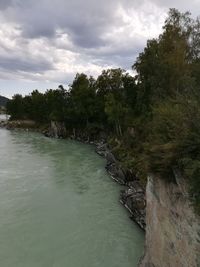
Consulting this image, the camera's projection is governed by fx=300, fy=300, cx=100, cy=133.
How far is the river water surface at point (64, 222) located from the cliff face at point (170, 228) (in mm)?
2707

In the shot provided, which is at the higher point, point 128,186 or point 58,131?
point 58,131

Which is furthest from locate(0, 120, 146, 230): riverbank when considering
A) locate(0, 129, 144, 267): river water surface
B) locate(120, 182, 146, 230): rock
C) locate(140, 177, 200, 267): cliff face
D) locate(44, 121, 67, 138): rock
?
locate(44, 121, 67, 138): rock

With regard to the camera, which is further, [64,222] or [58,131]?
[58,131]

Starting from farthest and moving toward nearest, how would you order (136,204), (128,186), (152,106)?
(128,186)
(152,106)
(136,204)

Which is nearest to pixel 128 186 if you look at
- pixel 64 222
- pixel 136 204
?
pixel 136 204

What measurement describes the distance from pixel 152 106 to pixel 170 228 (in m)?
10.8

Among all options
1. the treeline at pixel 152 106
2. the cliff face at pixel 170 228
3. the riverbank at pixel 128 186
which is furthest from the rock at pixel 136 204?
the cliff face at pixel 170 228

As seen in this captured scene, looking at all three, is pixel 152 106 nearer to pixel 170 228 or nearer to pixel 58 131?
pixel 170 228

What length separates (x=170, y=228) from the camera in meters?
8.80

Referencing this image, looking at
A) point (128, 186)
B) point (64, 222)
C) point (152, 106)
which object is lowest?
point (64, 222)

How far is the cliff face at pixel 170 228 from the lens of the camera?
7.77m

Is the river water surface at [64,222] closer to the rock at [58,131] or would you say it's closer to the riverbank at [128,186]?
the riverbank at [128,186]

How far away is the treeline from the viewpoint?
28.1ft

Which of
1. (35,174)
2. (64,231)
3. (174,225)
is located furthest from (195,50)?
(174,225)
